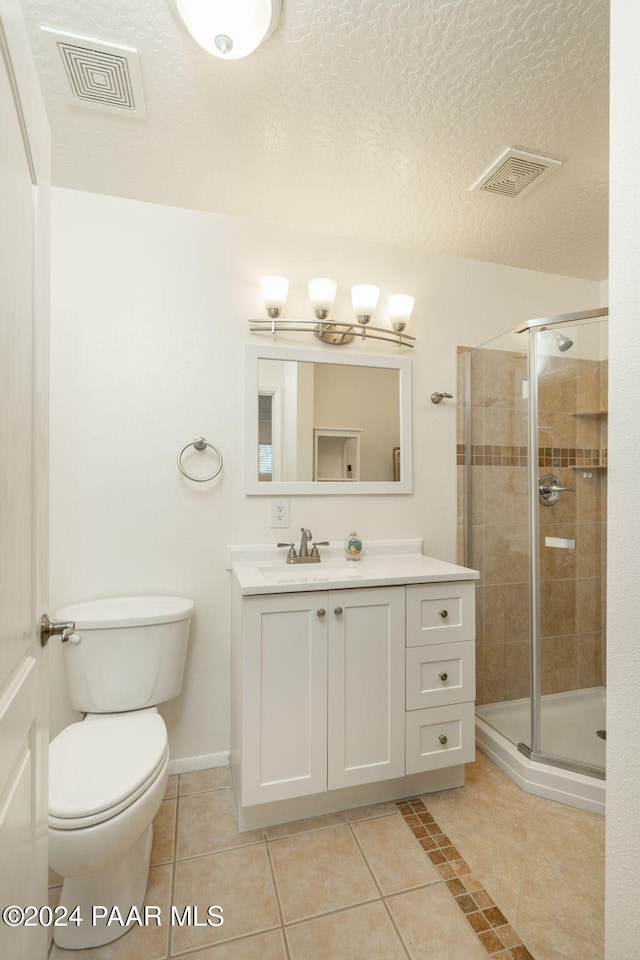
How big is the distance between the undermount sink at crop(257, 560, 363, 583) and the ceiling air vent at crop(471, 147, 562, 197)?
1625mm

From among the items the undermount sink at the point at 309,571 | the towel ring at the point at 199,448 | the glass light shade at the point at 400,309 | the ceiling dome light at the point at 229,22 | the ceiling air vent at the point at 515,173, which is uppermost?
the ceiling air vent at the point at 515,173

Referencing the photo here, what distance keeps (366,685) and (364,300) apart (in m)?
1.63

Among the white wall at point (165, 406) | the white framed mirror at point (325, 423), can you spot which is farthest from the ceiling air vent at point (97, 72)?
the white framed mirror at point (325, 423)

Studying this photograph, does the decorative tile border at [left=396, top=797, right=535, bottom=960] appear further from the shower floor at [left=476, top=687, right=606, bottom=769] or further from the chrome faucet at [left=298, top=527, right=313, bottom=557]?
the chrome faucet at [left=298, top=527, right=313, bottom=557]

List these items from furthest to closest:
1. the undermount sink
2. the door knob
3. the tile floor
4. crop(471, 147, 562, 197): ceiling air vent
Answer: the undermount sink → crop(471, 147, 562, 197): ceiling air vent → the tile floor → the door knob

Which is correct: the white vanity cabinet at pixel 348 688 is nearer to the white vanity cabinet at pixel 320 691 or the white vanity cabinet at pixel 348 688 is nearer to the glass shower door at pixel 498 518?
the white vanity cabinet at pixel 320 691

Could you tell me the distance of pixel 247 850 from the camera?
1492 millimetres

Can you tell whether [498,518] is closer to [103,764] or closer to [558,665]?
[558,665]

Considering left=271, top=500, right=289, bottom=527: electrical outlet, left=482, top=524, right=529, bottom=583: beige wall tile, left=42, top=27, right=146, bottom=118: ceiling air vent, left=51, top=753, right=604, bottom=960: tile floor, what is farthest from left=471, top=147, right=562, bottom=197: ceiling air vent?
left=51, top=753, right=604, bottom=960: tile floor

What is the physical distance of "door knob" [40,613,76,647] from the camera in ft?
2.72

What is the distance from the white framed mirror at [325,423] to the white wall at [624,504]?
142 cm

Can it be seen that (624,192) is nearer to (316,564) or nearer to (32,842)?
(32,842)

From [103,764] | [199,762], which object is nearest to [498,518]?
[199,762]

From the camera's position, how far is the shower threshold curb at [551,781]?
1674mm
